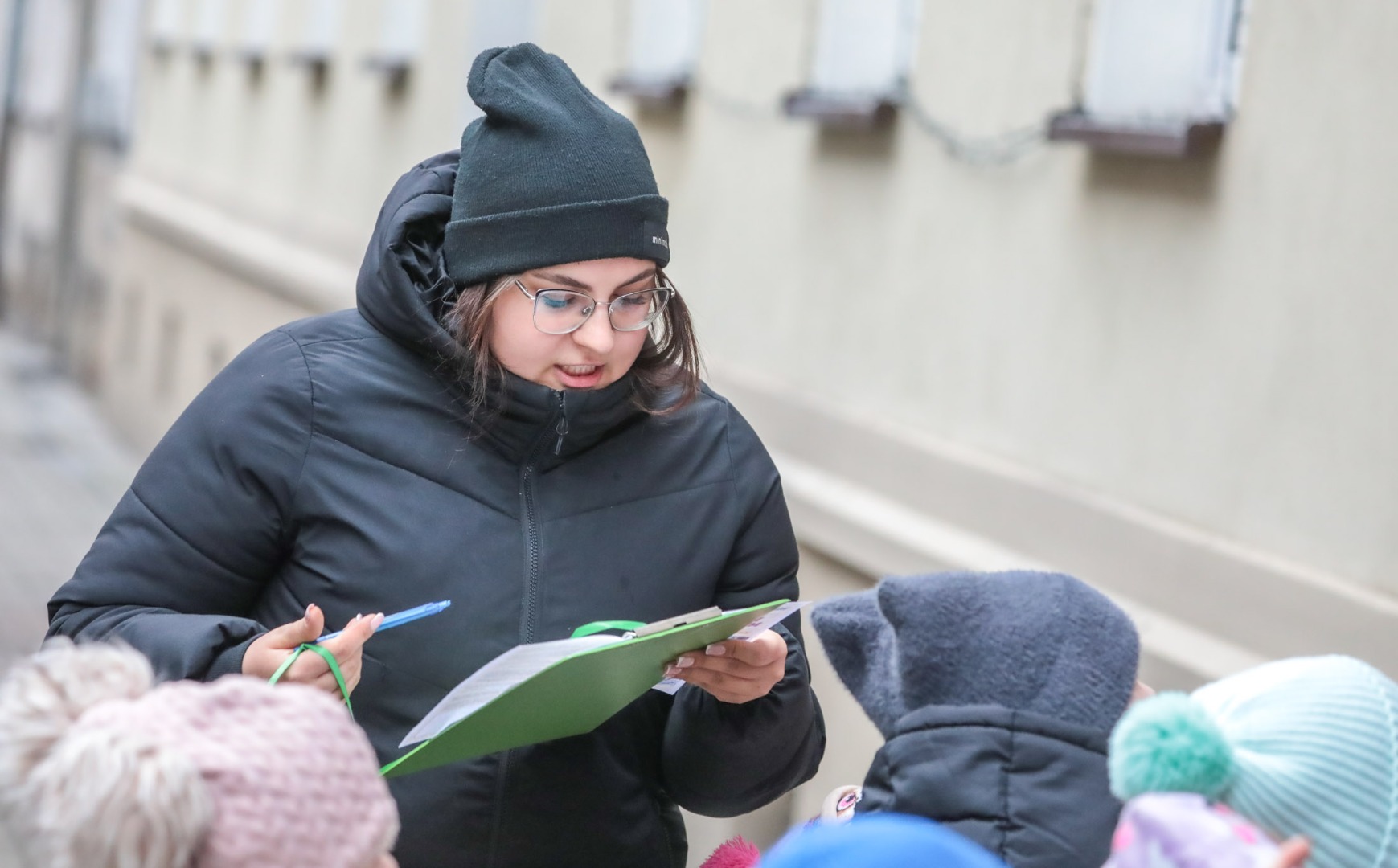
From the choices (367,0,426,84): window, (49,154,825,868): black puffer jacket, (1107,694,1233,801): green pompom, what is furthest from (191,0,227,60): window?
(1107,694,1233,801): green pompom

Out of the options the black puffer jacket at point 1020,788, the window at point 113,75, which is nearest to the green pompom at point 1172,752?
the black puffer jacket at point 1020,788

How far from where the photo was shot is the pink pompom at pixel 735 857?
2.35 m

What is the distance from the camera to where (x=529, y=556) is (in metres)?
2.38

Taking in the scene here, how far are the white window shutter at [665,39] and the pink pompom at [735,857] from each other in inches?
178

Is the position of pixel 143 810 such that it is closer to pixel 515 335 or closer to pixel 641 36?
pixel 515 335

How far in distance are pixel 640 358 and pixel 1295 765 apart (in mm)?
1200

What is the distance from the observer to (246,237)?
1145 cm

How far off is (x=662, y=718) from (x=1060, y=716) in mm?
824

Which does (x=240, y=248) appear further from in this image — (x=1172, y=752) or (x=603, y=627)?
(x=1172, y=752)

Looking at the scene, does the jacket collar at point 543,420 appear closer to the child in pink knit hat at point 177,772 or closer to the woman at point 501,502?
the woman at point 501,502

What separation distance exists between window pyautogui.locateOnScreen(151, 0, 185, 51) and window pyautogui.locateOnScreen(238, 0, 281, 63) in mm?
1511

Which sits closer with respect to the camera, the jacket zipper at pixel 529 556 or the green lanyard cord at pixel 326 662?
the green lanyard cord at pixel 326 662

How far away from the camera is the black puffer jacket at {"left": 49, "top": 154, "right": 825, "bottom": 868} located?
2.34m

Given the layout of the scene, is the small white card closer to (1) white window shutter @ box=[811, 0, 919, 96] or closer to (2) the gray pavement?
(1) white window shutter @ box=[811, 0, 919, 96]
